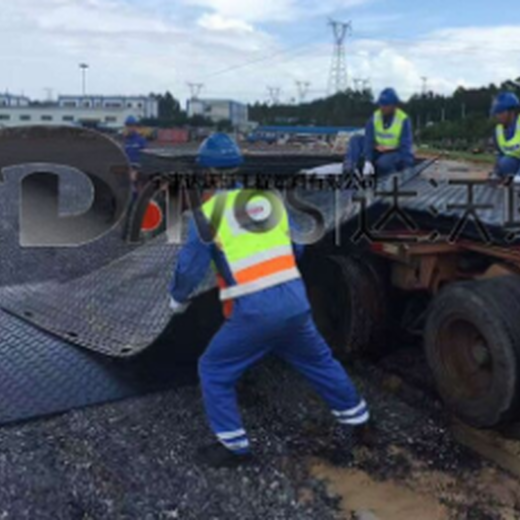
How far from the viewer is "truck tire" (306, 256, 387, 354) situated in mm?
5047

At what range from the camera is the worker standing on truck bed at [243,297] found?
3.68 m

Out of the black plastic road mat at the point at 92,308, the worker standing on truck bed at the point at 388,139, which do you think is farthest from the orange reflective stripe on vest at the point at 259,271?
the worker standing on truck bed at the point at 388,139

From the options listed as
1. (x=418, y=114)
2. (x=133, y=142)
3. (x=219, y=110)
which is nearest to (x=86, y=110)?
(x=219, y=110)

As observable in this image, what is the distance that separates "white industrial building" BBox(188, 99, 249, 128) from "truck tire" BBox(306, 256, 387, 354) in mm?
73460

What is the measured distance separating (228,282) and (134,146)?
7.24 meters

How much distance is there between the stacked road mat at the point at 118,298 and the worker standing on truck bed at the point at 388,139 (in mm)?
250

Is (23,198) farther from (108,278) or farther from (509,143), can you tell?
(509,143)

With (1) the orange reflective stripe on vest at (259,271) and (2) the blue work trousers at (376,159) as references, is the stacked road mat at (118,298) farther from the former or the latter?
(1) the orange reflective stripe on vest at (259,271)

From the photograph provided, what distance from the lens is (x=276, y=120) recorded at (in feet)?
249

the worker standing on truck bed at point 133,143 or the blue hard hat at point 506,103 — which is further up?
the blue hard hat at point 506,103

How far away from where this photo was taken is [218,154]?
3.92m

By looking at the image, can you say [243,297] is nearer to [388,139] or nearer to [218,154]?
[218,154]

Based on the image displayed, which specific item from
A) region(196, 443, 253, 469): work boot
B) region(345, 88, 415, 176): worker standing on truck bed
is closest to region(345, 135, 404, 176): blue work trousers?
region(345, 88, 415, 176): worker standing on truck bed

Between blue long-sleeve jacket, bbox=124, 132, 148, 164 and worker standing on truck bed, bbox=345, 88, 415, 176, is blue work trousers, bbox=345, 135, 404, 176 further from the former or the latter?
blue long-sleeve jacket, bbox=124, 132, 148, 164
